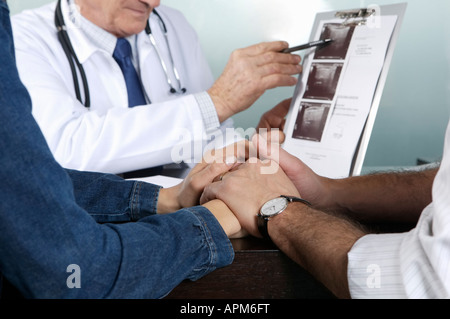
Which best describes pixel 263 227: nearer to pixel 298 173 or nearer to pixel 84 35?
pixel 298 173

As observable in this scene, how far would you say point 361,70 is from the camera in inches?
37.0

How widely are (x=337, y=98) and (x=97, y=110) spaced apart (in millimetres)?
569

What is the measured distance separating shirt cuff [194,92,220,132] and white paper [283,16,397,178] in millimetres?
191

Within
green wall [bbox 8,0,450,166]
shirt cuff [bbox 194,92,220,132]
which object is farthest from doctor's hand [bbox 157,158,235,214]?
green wall [bbox 8,0,450,166]

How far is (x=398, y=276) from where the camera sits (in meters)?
0.46

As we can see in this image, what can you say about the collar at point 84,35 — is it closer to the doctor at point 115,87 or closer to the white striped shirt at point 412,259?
the doctor at point 115,87

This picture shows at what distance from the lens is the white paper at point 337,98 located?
919mm

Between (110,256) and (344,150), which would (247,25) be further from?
(110,256)

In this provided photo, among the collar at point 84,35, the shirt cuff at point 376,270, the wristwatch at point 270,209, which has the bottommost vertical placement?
the wristwatch at point 270,209

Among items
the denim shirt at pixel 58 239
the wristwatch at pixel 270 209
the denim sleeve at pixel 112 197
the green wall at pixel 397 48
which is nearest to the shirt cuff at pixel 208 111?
the denim sleeve at pixel 112 197

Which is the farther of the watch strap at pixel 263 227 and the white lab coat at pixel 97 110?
the white lab coat at pixel 97 110

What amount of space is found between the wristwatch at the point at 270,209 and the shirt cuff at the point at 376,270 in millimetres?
147

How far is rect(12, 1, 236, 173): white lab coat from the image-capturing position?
106 cm

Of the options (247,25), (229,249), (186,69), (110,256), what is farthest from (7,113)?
(247,25)
